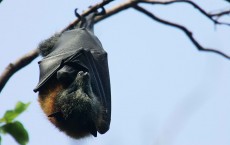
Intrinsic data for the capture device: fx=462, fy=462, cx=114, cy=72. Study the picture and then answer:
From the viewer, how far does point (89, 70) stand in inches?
288

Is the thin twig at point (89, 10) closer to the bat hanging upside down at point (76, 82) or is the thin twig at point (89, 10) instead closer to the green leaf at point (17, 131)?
the bat hanging upside down at point (76, 82)

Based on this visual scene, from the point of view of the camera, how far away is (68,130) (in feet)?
23.2

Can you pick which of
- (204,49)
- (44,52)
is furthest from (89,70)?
(204,49)

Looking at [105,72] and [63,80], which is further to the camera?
[105,72]

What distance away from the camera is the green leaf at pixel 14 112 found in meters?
3.24

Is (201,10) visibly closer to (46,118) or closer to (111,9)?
(111,9)

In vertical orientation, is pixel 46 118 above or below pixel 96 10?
below

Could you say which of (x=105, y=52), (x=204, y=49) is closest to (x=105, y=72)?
(x=105, y=52)

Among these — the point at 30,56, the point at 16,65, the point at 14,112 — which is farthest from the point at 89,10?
the point at 14,112

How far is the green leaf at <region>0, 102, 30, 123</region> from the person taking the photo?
10.6 feet

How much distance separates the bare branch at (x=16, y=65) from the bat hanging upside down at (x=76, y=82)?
73cm

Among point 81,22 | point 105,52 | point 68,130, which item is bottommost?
point 68,130

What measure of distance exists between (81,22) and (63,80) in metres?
1.06

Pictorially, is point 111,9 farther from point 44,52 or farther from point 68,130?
point 68,130
